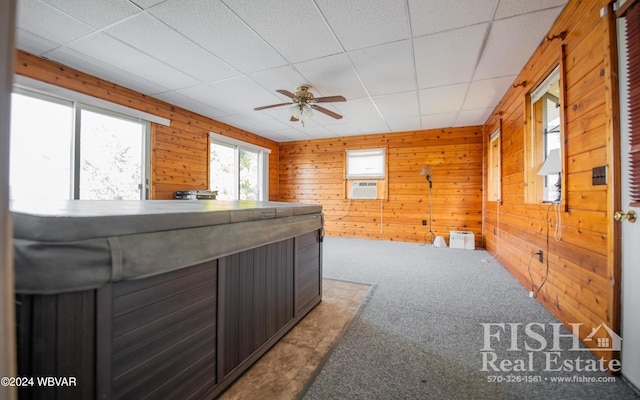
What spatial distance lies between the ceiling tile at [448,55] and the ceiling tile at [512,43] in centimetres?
11

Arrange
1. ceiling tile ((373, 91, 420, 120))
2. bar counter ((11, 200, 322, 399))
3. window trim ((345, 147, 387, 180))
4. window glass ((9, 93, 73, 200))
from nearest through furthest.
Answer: bar counter ((11, 200, 322, 399)), window glass ((9, 93, 73, 200)), ceiling tile ((373, 91, 420, 120)), window trim ((345, 147, 387, 180))

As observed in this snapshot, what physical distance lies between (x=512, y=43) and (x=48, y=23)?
407 cm

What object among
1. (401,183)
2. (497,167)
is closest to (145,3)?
(497,167)

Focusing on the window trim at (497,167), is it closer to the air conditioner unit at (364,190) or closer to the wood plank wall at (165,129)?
the air conditioner unit at (364,190)

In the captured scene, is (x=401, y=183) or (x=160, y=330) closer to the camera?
(x=160, y=330)

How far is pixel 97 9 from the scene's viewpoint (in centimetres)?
192

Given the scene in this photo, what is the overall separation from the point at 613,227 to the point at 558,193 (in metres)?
0.92

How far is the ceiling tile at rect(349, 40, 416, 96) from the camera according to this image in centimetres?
242

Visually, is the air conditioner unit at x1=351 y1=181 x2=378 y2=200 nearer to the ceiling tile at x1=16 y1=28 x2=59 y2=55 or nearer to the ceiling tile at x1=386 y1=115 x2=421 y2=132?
the ceiling tile at x1=386 y1=115 x2=421 y2=132

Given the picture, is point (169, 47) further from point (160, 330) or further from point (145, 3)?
point (160, 330)

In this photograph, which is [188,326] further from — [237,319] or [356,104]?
[356,104]

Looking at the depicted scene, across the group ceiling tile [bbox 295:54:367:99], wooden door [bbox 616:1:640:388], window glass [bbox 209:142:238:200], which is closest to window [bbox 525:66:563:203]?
wooden door [bbox 616:1:640:388]

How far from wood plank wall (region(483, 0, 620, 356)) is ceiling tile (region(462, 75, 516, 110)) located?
1.59 ft

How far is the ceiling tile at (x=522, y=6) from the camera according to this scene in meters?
1.82
